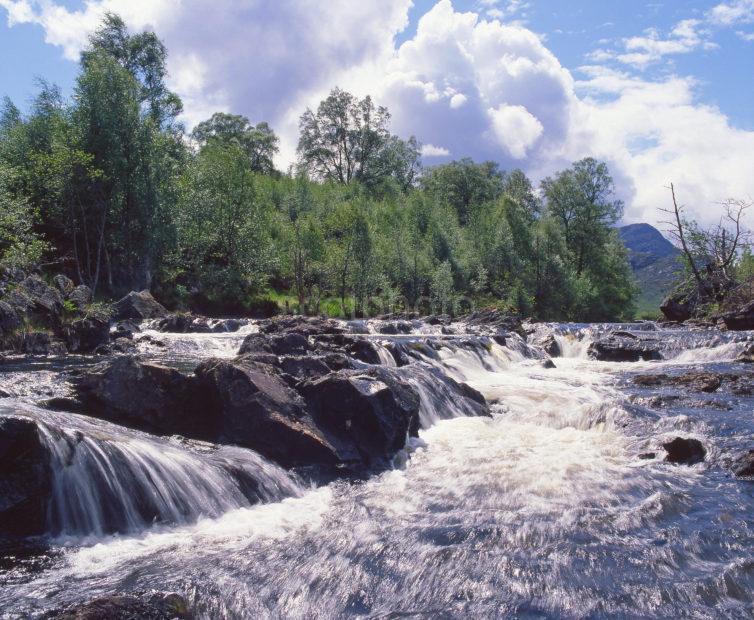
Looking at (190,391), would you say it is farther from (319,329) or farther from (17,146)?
(17,146)

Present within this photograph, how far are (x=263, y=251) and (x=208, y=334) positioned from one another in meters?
19.9

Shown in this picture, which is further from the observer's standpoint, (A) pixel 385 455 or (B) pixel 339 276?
(B) pixel 339 276

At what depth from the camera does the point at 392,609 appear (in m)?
5.98

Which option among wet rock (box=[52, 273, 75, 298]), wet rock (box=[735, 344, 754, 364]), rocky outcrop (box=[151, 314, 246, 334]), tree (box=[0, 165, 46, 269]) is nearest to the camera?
tree (box=[0, 165, 46, 269])

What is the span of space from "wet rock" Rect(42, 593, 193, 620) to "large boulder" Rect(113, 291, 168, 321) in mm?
28474

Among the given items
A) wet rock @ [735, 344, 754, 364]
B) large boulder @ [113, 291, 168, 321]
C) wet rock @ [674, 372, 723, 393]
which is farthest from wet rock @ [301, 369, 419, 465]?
large boulder @ [113, 291, 168, 321]

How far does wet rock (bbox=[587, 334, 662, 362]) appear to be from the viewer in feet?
96.2

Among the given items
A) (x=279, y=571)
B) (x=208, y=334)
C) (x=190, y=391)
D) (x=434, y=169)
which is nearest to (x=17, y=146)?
(x=208, y=334)

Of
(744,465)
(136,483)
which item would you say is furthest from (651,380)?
(136,483)

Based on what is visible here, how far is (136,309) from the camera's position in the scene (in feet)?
105

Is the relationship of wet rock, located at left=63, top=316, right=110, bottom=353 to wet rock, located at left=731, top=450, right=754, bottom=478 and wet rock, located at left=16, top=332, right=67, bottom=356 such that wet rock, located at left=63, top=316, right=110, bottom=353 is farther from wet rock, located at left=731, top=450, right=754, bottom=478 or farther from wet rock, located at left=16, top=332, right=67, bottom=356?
wet rock, located at left=731, top=450, right=754, bottom=478

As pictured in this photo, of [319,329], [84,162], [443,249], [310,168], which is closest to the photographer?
[319,329]

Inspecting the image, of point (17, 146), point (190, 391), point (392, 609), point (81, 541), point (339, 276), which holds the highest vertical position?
point (17, 146)

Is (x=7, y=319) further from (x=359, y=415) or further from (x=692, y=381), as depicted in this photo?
(x=692, y=381)
